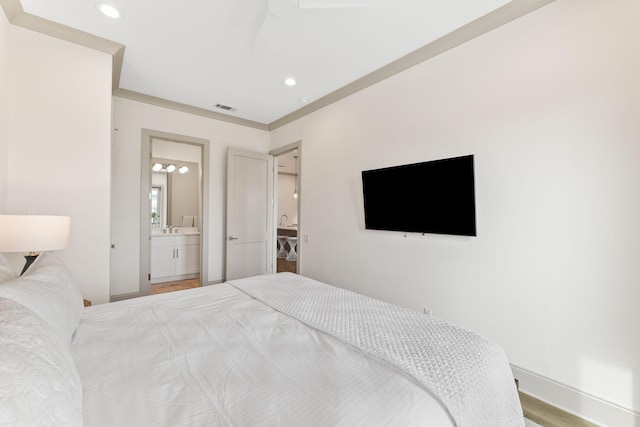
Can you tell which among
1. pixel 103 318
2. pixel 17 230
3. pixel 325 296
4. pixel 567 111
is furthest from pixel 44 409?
pixel 567 111

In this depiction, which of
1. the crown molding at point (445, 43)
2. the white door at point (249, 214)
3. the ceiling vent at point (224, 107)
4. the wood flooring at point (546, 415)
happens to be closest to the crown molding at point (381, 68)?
the crown molding at point (445, 43)

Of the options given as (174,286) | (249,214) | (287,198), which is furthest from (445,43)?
(287,198)

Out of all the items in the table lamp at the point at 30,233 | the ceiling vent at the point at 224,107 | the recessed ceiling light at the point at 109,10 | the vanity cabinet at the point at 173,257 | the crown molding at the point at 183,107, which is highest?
the ceiling vent at the point at 224,107

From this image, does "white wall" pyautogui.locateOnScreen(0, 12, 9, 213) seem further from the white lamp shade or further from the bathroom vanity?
the bathroom vanity

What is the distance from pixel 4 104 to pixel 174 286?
3.40m

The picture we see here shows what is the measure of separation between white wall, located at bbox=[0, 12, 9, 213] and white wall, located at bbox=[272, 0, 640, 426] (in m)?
3.25

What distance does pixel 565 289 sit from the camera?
185 cm

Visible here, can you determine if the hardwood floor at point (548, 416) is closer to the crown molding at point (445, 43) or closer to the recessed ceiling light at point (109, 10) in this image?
the crown molding at point (445, 43)

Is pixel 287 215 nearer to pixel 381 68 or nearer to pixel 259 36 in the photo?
pixel 381 68

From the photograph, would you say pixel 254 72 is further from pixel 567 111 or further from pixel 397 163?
pixel 567 111

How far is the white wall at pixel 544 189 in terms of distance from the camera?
1.66 metres

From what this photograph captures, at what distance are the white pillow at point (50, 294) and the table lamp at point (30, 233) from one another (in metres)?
0.35

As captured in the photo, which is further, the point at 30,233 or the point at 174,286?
the point at 174,286

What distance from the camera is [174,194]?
19.2 feet
